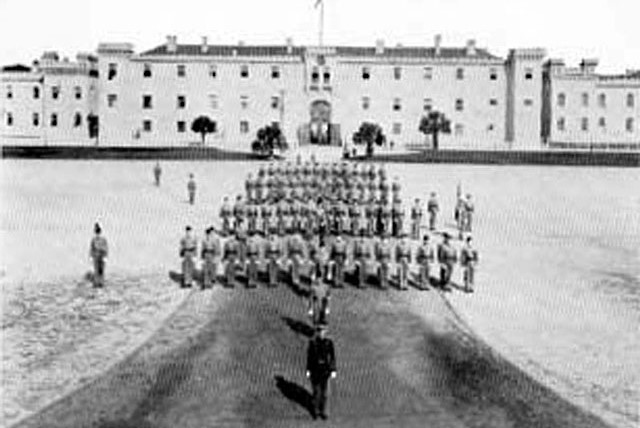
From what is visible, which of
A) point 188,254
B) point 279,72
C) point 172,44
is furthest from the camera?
point 172,44

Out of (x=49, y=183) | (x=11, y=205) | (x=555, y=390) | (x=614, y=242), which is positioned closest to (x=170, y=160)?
(x=49, y=183)

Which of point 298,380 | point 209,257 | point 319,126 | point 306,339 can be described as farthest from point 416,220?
point 319,126

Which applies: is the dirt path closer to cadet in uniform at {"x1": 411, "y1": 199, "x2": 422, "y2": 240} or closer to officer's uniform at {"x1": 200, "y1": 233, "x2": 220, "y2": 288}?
officer's uniform at {"x1": 200, "y1": 233, "x2": 220, "y2": 288}

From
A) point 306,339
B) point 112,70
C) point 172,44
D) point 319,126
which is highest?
point 172,44

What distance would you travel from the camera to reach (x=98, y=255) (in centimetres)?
2350

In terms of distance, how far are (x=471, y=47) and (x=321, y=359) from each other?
78.2 meters

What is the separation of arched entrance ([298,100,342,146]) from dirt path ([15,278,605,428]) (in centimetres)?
6571

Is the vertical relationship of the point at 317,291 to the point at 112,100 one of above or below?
below

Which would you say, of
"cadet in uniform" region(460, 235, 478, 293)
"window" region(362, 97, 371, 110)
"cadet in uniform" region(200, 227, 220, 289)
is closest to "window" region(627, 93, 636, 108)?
"window" region(362, 97, 371, 110)

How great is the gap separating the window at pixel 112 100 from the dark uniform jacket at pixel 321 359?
77100mm

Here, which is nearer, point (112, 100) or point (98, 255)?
point (98, 255)

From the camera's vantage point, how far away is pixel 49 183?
154ft

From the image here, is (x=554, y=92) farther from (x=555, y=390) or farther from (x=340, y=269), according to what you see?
(x=555, y=390)

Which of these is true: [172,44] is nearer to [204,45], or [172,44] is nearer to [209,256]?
[204,45]
